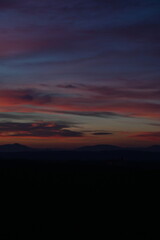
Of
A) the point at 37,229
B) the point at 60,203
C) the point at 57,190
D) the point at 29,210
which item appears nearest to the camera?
the point at 37,229

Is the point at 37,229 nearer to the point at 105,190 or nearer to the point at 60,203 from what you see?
the point at 60,203

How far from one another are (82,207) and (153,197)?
6975 millimetres

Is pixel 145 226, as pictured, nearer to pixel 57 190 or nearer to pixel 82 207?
pixel 82 207

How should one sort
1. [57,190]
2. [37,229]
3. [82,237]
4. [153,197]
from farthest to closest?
[57,190], [153,197], [37,229], [82,237]

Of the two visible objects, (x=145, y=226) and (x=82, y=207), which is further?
(x=82, y=207)

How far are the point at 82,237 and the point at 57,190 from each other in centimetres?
1289

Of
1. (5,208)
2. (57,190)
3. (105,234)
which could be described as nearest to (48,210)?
(5,208)

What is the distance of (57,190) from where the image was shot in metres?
27.9

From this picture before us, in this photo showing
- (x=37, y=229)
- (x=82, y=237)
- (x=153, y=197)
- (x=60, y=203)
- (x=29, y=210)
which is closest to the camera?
(x=82, y=237)

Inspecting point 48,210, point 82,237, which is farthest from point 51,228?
point 48,210

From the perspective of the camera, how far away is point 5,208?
20578 millimetres

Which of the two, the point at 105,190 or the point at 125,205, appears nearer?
the point at 125,205

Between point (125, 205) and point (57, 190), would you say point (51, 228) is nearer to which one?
point (125, 205)

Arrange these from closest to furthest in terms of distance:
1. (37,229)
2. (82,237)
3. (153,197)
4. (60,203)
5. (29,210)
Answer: (82,237)
(37,229)
(29,210)
(60,203)
(153,197)
